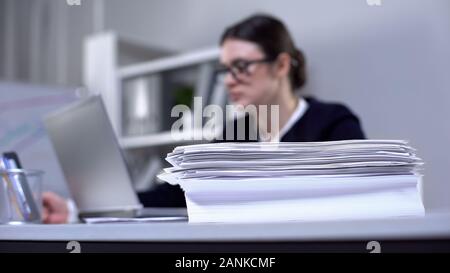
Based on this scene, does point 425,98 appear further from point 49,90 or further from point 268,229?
point 268,229

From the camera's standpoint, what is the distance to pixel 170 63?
89.2 inches

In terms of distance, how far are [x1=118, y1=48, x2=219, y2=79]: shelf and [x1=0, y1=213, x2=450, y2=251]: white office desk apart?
168 centimetres

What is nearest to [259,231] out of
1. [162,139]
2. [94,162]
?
[94,162]

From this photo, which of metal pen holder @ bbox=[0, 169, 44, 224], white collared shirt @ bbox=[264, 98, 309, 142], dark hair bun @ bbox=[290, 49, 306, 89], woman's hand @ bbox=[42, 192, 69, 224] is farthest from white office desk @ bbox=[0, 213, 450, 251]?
dark hair bun @ bbox=[290, 49, 306, 89]

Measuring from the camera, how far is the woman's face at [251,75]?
171 centimetres

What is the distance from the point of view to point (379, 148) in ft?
1.63

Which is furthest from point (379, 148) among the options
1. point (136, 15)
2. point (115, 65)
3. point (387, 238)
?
point (136, 15)

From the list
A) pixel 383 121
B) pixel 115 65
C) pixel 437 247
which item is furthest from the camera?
pixel 115 65

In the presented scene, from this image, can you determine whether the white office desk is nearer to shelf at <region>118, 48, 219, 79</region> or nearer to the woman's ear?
the woman's ear

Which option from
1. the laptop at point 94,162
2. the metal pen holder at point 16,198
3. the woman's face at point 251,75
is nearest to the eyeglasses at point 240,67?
the woman's face at point 251,75

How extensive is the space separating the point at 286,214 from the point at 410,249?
0.40ft

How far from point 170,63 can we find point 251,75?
64 cm

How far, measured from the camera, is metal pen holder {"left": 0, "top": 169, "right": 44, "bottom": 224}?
79 centimetres

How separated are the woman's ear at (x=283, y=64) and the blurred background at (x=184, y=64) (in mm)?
271
